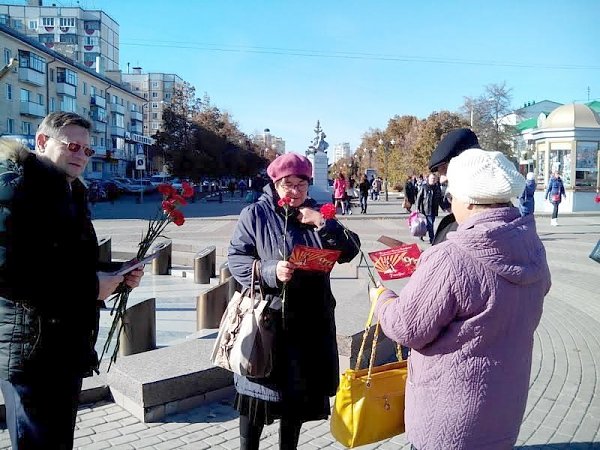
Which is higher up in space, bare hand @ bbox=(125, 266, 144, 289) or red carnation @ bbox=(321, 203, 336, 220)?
red carnation @ bbox=(321, 203, 336, 220)

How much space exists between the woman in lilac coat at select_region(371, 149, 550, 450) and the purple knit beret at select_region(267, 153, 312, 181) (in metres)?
1.01

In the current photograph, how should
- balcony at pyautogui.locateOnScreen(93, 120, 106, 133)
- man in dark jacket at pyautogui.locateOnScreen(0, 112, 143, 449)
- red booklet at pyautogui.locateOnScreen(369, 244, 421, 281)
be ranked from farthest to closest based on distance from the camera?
balcony at pyautogui.locateOnScreen(93, 120, 106, 133), red booklet at pyautogui.locateOnScreen(369, 244, 421, 281), man in dark jacket at pyautogui.locateOnScreen(0, 112, 143, 449)

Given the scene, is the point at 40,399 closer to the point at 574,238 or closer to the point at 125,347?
the point at 125,347

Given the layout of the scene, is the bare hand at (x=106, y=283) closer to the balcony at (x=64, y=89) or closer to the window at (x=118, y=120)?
the balcony at (x=64, y=89)

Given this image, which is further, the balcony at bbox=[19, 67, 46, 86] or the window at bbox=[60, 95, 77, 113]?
the window at bbox=[60, 95, 77, 113]

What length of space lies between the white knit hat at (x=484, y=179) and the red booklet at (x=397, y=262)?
517mm

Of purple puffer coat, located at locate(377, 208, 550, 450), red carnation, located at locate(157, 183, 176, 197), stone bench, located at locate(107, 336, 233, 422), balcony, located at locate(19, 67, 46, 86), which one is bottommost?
stone bench, located at locate(107, 336, 233, 422)

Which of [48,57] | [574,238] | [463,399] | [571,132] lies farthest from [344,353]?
[48,57]

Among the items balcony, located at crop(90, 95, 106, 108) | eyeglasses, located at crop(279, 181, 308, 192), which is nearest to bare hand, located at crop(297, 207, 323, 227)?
eyeglasses, located at crop(279, 181, 308, 192)

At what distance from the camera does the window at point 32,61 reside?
48.9 m

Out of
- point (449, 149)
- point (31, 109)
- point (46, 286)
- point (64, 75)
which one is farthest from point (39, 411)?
point (64, 75)

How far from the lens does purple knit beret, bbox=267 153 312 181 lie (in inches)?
114

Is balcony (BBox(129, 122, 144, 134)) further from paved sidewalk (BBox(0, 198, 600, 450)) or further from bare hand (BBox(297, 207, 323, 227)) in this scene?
bare hand (BBox(297, 207, 323, 227))

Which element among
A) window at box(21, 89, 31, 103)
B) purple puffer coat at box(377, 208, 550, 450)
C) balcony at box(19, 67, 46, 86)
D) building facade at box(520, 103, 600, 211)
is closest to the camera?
purple puffer coat at box(377, 208, 550, 450)
